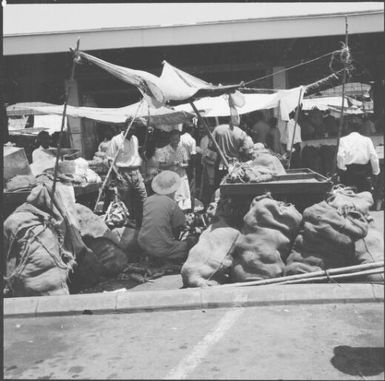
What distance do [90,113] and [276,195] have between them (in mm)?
5014

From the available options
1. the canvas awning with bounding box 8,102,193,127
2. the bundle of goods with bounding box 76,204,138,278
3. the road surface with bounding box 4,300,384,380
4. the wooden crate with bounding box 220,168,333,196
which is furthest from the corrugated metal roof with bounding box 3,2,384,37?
the road surface with bounding box 4,300,384,380

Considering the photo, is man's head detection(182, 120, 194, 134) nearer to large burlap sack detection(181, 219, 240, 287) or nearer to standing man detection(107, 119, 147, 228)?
standing man detection(107, 119, 147, 228)

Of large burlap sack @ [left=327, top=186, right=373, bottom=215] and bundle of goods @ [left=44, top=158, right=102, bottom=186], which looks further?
bundle of goods @ [left=44, top=158, right=102, bottom=186]

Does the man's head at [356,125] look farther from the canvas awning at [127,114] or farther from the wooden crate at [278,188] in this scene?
the wooden crate at [278,188]

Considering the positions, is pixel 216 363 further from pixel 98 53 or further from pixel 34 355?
pixel 98 53

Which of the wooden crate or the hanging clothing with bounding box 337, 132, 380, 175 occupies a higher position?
the hanging clothing with bounding box 337, 132, 380, 175

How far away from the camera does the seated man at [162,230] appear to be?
7191 millimetres

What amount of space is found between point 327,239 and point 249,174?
1.57 m

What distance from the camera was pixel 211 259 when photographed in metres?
6.35

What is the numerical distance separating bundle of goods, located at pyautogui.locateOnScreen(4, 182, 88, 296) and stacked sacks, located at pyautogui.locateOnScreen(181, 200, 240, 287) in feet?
4.70

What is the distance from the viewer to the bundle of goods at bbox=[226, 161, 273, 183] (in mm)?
7125

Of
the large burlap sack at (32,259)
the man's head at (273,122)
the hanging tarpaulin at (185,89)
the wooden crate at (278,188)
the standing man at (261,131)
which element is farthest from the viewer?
the man's head at (273,122)

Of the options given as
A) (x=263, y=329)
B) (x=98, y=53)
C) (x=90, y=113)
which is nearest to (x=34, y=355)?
(x=263, y=329)

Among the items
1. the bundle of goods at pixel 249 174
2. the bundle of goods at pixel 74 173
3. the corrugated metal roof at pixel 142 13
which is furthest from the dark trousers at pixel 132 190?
the corrugated metal roof at pixel 142 13
